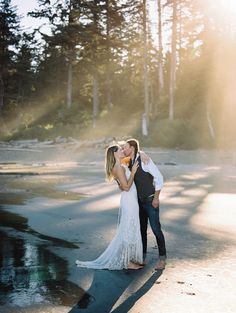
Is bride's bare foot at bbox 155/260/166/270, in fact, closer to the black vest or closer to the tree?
the black vest

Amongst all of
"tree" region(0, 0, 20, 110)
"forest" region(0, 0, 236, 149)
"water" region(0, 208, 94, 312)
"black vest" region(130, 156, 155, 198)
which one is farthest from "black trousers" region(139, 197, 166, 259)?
"tree" region(0, 0, 20, 110)

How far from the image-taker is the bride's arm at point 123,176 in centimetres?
689

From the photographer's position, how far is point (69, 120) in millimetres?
48938

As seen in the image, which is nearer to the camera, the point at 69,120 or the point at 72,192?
the point at 72,192

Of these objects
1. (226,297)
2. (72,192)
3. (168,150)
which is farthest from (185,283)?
(168,150)

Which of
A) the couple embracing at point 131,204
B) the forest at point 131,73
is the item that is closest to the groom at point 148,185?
the couple embracing at point 131,204

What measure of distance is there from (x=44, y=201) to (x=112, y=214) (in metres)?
3.11

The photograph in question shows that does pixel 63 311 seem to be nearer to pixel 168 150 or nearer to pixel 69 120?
pixel 168 150

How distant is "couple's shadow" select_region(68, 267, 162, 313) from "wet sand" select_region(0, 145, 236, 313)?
0.04 ft

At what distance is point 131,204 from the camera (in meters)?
7.12

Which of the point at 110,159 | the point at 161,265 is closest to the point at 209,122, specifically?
the point at 161,265

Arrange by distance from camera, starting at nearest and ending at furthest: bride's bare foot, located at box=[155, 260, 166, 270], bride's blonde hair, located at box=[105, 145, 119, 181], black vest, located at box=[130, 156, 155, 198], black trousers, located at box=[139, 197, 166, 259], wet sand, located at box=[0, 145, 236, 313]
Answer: wet sand, located at box=[0, 145, 236, 313], bride's blonde hair, located at box=[105, 145, 119, 181], bride's bare foot, located at box=[155, 260, 166, 270], black vest, located at box=[130, 156, 155, 198], black trousers, located at box=[139, 197, 166, 259]

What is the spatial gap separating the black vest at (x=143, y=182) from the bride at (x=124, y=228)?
0.08 m

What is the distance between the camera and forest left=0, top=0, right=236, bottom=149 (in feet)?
124
